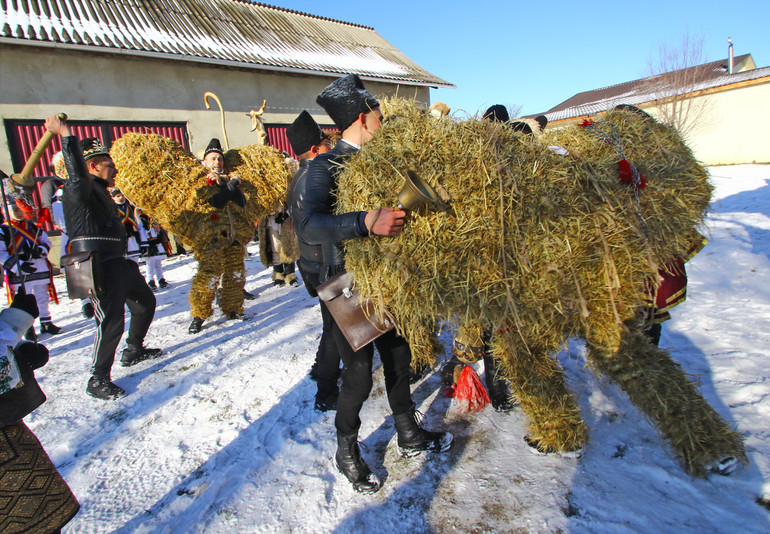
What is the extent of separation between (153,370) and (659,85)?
74.7 ft

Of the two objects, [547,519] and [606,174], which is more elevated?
[606,174]

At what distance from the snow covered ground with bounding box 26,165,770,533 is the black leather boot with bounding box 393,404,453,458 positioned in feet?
0.23

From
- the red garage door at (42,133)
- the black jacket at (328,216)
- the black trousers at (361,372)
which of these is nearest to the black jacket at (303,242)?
the black jacket at (328,216)

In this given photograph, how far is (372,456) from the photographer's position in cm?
258

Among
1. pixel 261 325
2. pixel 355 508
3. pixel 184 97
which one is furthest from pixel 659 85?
pixel 355 508

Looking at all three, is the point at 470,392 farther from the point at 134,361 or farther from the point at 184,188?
the point at 184,188

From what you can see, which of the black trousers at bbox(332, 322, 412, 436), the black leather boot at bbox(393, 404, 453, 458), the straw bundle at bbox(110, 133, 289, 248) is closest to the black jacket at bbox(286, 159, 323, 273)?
the black trousers at bbox(332, 322, 412, 436)

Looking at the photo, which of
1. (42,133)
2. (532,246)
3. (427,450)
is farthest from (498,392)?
(42,133)

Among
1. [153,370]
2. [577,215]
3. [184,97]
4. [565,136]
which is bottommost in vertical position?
[153,370]

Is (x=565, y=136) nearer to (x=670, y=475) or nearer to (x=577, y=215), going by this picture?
(x=577, y=215)

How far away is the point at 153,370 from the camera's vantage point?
13.3 ft

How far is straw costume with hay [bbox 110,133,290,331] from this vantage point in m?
4.40

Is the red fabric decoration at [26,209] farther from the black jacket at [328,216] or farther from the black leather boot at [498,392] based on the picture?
the black leather boot at [498,392]

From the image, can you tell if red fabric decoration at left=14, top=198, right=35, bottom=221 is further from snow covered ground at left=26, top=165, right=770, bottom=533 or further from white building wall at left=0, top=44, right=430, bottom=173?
white building wall at left=0, top=44, right=430, bottom=173
